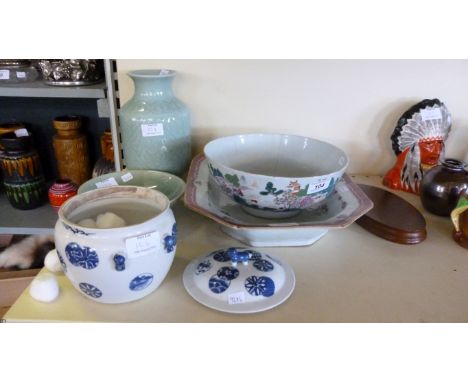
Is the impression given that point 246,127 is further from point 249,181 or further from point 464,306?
point 464,306

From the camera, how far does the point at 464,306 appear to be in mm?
520

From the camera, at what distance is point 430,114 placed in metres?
0.82

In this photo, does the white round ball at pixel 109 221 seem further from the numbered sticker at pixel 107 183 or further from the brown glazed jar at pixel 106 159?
A: the brown glazed jar at pixel 106 159

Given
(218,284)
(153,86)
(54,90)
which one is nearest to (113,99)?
(153,86)

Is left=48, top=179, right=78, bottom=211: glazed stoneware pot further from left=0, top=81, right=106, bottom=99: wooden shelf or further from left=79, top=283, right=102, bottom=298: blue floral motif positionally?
left=79, top=283, right=102, bottom=298: blue floral motif

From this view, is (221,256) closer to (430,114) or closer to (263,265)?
(263,265)

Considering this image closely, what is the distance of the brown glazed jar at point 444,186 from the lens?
2.37ft

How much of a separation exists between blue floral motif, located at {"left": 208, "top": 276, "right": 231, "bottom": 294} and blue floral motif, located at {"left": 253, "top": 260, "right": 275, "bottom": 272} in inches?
2.0

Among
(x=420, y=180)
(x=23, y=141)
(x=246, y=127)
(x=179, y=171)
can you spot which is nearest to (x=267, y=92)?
(x=246, y=127)

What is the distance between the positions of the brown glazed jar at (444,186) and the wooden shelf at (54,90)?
0.86 m

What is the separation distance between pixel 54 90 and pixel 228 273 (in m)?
0.84

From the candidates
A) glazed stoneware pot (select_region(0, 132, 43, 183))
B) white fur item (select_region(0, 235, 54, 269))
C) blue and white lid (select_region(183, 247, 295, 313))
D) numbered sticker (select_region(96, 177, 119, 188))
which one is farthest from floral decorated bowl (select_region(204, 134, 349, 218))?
white fur item (select_region(0, 235, 54, 269))

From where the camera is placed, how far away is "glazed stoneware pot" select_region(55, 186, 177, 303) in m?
0.45
